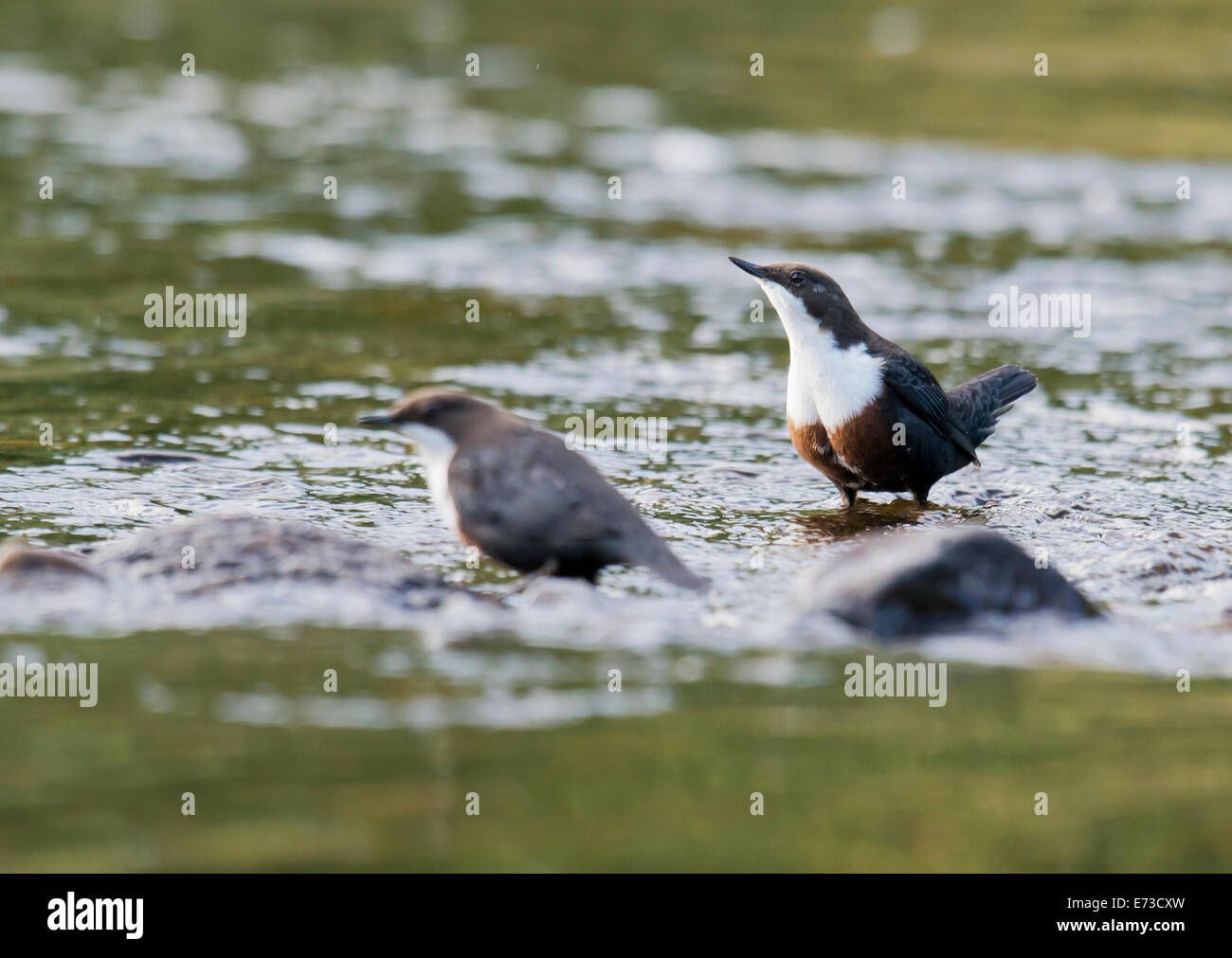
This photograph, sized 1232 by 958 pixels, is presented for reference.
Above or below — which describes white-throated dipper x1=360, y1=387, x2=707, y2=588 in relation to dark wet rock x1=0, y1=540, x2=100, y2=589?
above

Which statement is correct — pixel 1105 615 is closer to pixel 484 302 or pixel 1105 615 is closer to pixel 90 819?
pixel 90 819

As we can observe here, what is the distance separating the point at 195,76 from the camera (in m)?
23.7

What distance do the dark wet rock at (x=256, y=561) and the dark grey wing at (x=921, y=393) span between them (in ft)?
9.43

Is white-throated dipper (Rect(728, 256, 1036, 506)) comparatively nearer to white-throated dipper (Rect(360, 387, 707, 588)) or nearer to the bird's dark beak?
the bird's dark beak

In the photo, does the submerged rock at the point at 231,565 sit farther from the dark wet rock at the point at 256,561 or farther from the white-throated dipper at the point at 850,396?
the white-throated dipper at the point at 850,396

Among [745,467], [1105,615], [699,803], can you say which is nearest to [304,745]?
[699,803]

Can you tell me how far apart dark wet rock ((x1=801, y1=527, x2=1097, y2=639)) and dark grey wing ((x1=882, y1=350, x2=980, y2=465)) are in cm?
200

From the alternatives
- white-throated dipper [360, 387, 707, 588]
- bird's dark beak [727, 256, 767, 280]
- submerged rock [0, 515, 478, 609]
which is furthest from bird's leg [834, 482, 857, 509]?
submerged rock [0, 515, 478, 609]

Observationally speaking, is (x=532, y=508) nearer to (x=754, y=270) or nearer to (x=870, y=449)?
(x=870, y=449)

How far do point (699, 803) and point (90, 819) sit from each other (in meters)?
1.87

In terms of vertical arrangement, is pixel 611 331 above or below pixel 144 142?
below

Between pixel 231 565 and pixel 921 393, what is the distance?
3.76 metres

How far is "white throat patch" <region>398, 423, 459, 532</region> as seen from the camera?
7.37 meters

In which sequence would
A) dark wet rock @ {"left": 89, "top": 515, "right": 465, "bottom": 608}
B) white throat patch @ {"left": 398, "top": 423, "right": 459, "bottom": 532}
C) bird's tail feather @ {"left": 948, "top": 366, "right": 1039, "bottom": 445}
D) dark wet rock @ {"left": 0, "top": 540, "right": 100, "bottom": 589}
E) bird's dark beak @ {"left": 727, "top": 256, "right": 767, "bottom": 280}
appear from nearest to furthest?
1. dark wet rock @ {"left": 0, "top": 540, "right": 100, "bottom": 589}
2. dark wet rock @ {"left": 89, "top": 515, "right": 465, "bottom": 608}
3. white throat patch @ {"left": 398, "top": 423, "right": 459, "bottom": 532}
4. bird's dark beak @ {"left": 727, "top": 256, "right": 767, "bottom": 280}
5. bird's tail feather @ {"left": 948, "top": 366, "right": 1039, "bottom": 445}
